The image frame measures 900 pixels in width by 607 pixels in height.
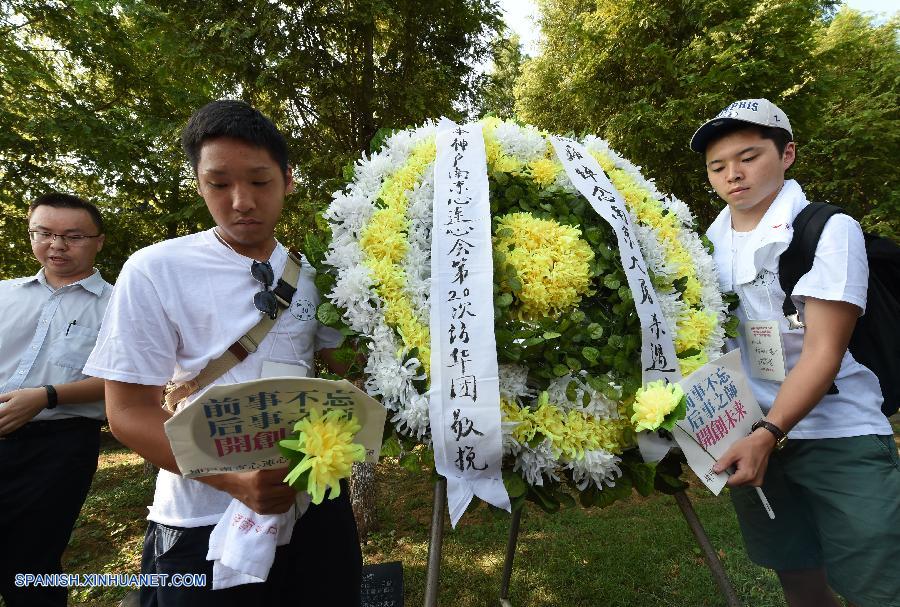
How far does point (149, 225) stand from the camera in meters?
6.16

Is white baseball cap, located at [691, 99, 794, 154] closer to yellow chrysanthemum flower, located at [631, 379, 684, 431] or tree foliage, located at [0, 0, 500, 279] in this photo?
yellow chrysanthemum flower, located at [631, 379, 684, 431]

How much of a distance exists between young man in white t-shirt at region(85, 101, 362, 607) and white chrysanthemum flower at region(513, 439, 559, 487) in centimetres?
76

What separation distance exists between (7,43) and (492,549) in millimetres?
7923

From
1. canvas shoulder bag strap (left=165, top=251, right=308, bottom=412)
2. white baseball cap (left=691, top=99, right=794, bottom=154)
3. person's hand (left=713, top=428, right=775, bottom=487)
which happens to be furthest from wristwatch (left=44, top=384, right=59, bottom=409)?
white baseball cap (left=691, top=99, right=794, bottom=154)

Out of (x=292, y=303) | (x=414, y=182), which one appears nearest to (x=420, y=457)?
(x=292, y=303)

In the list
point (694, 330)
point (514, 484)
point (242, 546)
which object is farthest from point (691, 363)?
point (242, 546)

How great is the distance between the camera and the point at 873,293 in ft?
6.37

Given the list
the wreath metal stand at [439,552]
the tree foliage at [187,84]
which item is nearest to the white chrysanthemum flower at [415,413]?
the wreath metal stand at [439,552]

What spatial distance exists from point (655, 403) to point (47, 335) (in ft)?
10.9

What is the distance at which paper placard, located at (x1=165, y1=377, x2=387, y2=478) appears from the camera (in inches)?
44.4

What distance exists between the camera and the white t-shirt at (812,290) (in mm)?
1771

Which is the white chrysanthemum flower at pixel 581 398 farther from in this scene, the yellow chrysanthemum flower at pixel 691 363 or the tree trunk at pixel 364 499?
the tree trunk at pixel 364 499

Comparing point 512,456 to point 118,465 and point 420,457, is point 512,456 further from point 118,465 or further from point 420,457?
point 118,465

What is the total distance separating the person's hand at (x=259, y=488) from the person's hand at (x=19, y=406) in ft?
6.07
